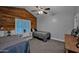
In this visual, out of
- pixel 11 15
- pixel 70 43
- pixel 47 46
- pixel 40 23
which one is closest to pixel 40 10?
pixel 40 23

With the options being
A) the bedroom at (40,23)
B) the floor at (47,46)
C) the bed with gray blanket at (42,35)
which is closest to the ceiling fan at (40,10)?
the bedroom at (40,23)

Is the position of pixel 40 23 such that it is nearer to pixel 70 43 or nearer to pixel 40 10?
pixel 40 10

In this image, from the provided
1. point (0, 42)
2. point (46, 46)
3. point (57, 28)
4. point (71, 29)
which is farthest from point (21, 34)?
point (71, 29)

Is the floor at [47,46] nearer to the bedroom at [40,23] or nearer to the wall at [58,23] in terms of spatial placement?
the bedroom at [40,23]

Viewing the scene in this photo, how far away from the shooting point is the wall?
1895mm

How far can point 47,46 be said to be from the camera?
6.42 ft

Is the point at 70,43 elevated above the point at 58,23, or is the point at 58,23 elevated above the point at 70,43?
the point at 58,23

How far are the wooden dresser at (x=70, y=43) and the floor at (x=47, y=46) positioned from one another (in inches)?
3.8

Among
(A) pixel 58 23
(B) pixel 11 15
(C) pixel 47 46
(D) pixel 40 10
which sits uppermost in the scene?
(D) pixel 40 10

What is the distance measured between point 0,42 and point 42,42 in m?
0.79

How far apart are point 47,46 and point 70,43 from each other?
45 cm

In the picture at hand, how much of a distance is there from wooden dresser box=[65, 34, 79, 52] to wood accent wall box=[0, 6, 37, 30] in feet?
2.50
